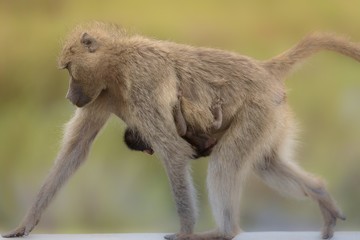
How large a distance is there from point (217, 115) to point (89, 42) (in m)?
0.59

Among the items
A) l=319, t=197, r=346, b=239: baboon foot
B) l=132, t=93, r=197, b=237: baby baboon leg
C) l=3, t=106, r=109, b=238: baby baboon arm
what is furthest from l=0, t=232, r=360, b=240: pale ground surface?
l=132, t=93, r=197, b=237: baby baboon leg

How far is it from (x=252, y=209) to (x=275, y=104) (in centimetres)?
92

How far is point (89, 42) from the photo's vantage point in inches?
117

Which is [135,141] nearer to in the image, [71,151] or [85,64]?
[71,151]

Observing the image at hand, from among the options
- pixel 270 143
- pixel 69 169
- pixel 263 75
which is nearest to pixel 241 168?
pixel 270 143

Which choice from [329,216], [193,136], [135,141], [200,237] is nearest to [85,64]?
[135,141]

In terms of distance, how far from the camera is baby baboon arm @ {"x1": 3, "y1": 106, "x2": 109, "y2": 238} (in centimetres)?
312

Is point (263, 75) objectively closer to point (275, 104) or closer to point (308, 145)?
point (275, 104)

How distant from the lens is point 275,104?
3.07 m

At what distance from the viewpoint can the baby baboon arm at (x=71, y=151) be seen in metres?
3.12

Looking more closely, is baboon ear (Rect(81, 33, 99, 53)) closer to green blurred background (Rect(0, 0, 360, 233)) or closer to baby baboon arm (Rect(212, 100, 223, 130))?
baby baboon arm (Rect(212, 100, 223, 130))

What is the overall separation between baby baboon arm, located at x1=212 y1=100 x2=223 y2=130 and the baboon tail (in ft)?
0.98

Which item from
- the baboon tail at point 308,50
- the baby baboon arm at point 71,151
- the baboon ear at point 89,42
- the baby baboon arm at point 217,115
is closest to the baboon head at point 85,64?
the baboon ear at point 89,42

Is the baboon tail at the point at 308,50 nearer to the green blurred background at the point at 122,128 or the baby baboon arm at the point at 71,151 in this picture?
the green blurred background at the point at 122,128
